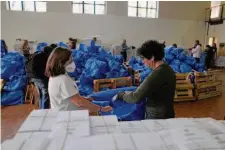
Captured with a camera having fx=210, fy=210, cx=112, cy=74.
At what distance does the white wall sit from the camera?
10102mm

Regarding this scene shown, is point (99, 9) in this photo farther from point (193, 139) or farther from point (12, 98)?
point (193, 139)

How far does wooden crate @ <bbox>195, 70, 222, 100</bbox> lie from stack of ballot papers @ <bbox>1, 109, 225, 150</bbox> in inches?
163

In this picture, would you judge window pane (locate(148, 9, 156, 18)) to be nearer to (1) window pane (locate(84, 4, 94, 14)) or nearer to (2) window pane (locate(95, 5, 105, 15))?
(2) window pane (locate(95, 5, 105, 15))

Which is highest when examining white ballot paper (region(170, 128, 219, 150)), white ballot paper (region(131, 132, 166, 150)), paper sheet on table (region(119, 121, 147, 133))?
white ballot paper (region(170, 128, 219, 150))

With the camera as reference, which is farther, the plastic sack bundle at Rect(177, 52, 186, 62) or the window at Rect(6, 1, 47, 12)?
the window at Rect(6, 1, 47, 12)

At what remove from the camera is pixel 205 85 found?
202 inches

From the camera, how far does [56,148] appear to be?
774 millimetres

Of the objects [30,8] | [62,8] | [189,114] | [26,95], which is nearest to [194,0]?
[62,8]

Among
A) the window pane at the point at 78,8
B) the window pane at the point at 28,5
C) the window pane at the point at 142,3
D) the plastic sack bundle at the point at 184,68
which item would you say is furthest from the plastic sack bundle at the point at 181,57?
the window pane at the point at 28,5

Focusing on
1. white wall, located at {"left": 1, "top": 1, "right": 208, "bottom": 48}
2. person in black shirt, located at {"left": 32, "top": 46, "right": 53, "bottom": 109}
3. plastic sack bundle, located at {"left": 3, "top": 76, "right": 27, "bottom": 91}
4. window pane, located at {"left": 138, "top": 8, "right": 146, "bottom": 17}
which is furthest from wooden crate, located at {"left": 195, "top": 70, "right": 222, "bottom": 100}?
window pane, located at {"left": 138, "top": 8, "right": 146, "bottom": 17}

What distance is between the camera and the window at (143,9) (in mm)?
11844

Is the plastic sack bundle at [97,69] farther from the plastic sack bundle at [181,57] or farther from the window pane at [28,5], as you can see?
the window pane at [28,5]

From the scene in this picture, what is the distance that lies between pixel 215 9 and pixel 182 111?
11.0m

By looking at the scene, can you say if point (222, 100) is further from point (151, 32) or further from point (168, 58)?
point (151, 32)
